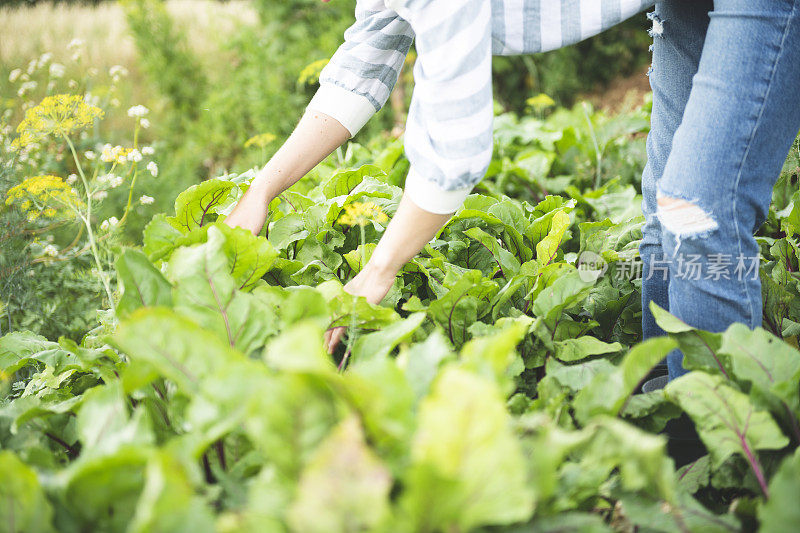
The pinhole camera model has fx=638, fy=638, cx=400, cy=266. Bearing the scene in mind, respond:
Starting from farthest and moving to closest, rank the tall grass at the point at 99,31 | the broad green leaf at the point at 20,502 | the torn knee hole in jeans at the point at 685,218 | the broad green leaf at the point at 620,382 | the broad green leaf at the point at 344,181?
the tall grass at the point at 99,31
the broad green leaf at the point at 344,181
the torn knee hole in jeans at the point at 685,218
the broad green leaf at the point at 620,382
the broad green leaf at the point at 20,502

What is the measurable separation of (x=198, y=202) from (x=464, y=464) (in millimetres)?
1216

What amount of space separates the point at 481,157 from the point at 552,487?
0.62m

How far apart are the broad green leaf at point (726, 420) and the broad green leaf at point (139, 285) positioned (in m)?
1.02

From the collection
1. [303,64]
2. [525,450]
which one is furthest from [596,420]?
[303,64]

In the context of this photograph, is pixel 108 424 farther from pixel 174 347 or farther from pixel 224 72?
pixel 224 72

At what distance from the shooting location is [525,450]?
1.01 m

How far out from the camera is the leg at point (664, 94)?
1.52 metres

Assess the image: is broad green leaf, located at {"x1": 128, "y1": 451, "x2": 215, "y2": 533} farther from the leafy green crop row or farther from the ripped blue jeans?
the ripped blue jeans

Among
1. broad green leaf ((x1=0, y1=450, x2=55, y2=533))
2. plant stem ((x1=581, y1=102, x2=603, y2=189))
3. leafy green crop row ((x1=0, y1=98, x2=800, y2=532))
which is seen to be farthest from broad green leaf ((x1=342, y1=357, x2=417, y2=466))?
plant stem ((x1=581, y1=102, x2=603, y2=189))

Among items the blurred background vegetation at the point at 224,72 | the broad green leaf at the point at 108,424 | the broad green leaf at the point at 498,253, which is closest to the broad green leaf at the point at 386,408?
the broad green leaf at the point at 108,424

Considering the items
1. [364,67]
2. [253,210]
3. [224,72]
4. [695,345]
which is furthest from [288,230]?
[224,72]

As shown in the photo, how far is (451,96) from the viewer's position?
46.7 inches

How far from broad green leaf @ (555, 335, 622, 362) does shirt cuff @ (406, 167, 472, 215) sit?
47 cm

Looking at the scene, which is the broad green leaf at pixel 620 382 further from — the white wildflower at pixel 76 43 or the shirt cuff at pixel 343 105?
the white wildflower at pixel 76 43
